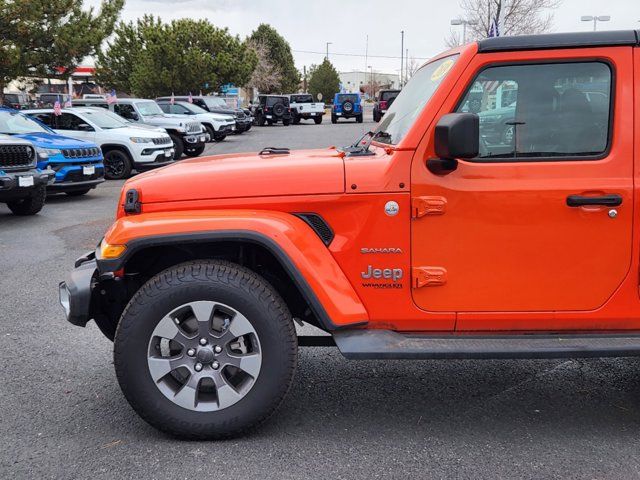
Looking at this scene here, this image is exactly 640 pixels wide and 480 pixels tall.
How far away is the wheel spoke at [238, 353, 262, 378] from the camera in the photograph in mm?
3205

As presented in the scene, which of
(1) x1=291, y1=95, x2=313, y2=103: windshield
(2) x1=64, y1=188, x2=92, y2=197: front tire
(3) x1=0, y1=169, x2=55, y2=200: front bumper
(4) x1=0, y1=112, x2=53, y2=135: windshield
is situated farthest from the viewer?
(1) x1=291, y1=95, x2=313, y2=103: windshield

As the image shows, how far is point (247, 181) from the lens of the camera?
3318mm

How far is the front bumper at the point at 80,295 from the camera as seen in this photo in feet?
11.1

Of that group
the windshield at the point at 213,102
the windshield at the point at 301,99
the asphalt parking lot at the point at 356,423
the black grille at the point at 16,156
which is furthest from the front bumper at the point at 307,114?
the asphalt parking lot at the point at 356,423

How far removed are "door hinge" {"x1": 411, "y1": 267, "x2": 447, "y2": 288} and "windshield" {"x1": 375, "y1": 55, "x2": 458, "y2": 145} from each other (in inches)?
26.3

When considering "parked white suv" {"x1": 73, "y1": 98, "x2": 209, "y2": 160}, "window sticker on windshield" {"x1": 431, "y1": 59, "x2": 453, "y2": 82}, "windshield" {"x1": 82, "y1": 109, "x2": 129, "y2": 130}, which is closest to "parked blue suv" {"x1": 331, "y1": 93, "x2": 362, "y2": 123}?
"parked white suv" {"x1": 73, "y1": 98, "x2": 209, "y2": 160}

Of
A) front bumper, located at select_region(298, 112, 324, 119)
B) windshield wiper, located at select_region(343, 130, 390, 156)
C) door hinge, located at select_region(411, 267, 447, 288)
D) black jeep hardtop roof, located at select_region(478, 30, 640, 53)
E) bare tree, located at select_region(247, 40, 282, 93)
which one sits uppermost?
bare tree, located at select_region(247, 40, 282, 93)

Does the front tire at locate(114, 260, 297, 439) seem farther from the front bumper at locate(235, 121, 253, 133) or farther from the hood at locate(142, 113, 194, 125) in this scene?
the front bumper at locate(235, 121, 253, 133)

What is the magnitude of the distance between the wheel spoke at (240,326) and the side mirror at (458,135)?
1217 millimetres

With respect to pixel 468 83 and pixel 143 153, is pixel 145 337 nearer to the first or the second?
pixel 468 83

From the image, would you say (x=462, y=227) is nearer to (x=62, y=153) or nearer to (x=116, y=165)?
(x=62, y=153)

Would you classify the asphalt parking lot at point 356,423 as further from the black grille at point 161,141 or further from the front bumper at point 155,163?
the black grille at point 161,141

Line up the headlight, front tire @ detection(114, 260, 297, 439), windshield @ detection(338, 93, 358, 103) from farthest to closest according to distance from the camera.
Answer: windshield @ detection(338, 93, 358, 103), the headlight, front tire @ detection(114, 260, 297, 439)

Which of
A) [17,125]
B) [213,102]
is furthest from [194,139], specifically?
[213,102]
